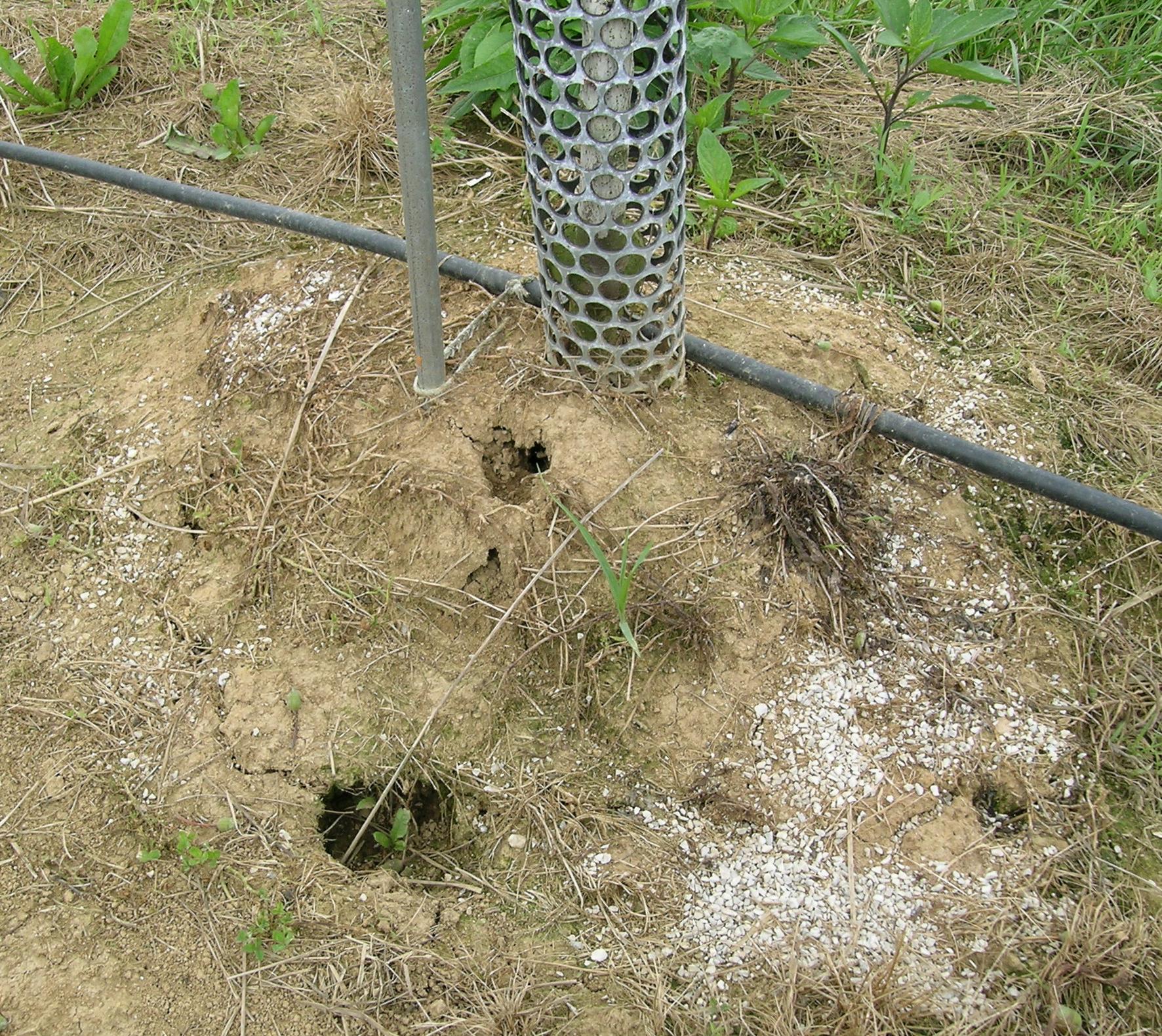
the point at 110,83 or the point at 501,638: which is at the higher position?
the point at 110,83

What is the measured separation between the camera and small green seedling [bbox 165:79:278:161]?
2.85 meters

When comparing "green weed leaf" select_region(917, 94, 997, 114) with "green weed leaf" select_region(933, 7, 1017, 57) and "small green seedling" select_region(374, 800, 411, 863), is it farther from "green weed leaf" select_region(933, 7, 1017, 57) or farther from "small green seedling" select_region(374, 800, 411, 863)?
"small green seedling" select_region(374, 800, 411, 863)

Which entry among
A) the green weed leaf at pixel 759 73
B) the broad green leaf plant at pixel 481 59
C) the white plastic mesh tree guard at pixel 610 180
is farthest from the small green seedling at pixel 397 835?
the green weed leaf at pixel 759 73

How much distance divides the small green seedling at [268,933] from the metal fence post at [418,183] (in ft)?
3.35

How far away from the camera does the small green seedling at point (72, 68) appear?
2969mm

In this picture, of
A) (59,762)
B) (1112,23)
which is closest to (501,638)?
(59,762)

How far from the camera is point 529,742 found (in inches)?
74.0

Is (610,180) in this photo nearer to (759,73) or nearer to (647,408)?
(647,408)

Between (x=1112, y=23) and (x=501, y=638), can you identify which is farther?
(x=1112, y=23)

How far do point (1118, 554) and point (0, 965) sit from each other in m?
2.14

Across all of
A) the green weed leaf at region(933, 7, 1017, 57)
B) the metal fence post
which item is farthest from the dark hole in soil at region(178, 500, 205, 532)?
the green weed leaf at region(933, 7, 1017, 57)

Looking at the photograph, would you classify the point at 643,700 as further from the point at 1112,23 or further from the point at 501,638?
the point at 1112,23

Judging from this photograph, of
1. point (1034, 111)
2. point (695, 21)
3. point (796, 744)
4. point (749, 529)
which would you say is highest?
point (695, 21)

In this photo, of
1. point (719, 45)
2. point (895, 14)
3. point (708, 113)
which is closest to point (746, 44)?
point (719, 45)
